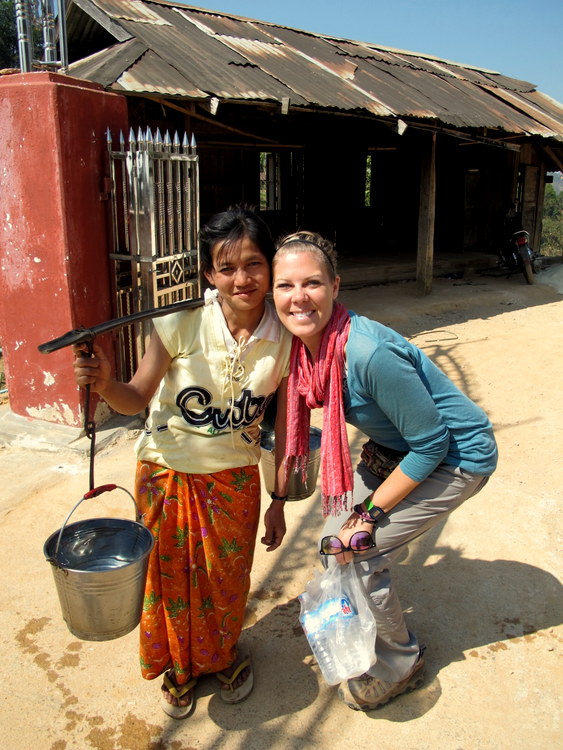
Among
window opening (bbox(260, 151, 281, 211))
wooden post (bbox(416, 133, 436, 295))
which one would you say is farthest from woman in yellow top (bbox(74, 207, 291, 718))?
window opening (bbox(260, 151, 281, 211))

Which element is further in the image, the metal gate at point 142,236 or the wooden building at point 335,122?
the wooden building at point 335,122

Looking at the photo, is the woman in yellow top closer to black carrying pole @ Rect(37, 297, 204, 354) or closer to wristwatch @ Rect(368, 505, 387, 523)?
black carrying pole @ Rect(37, 297, 204, 354)

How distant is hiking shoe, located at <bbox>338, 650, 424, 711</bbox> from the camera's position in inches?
95.2

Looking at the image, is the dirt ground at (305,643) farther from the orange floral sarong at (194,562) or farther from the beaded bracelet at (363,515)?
the beaded bracelet at (363,515)

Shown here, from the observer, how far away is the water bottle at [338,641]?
222 centimetres

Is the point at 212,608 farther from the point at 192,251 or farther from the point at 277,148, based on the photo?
the point at 277,148

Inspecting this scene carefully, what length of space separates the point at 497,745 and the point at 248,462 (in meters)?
1.31

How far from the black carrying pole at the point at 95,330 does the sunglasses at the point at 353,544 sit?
93 centimetres

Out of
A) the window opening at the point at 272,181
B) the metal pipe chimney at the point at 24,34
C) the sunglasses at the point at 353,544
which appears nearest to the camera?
the sunglasses at the point at 353,544

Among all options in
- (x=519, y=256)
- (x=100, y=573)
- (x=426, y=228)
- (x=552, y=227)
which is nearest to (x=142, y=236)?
(x=100, y=573)

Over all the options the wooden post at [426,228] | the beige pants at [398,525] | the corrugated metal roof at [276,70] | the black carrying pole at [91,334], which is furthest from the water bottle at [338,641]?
the wooden post at [426,228]

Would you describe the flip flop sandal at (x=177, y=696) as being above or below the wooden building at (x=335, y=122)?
below

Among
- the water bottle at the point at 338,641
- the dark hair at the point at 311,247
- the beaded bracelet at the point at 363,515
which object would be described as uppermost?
the dark hair at the point at 311,247

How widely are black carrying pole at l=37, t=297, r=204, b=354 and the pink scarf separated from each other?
0.42m
